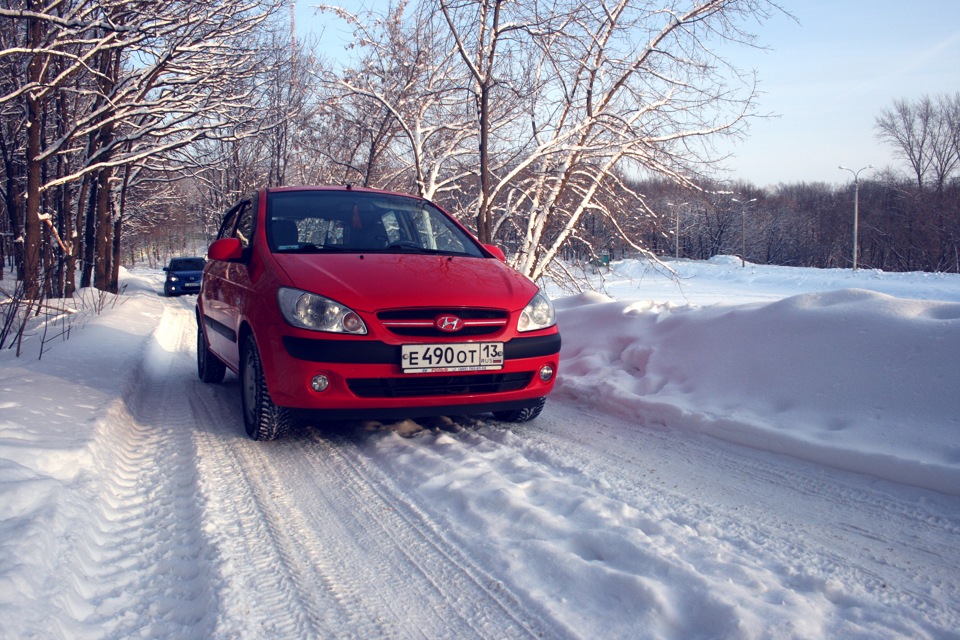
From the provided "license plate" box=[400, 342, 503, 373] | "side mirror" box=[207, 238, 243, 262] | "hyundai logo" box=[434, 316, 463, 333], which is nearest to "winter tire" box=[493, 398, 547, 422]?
"license plate" box=[400, 342, 503, 373]

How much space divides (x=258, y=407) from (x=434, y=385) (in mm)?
1113

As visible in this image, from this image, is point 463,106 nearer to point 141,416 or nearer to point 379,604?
point 141,416

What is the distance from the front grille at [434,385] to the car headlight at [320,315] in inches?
11.6

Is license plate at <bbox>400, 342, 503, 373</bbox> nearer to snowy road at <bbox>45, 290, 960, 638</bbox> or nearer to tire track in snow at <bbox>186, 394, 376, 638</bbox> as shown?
snowy road at <bbox>45, 290, 960, 638</bbox>

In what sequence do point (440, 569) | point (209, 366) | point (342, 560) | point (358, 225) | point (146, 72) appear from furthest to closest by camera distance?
point (146, 72)
point (209, 366)
point (358, 225)
point (342, 560)
point (440, 569)

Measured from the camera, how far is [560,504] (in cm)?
300

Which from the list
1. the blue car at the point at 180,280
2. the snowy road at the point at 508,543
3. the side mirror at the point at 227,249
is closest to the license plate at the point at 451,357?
the snowy road at the point at 508,543

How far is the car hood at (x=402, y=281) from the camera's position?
12.7 feet

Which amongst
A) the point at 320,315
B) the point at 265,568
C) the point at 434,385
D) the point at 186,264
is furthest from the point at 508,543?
the point at 186,264

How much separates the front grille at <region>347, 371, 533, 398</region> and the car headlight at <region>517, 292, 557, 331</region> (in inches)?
11.7

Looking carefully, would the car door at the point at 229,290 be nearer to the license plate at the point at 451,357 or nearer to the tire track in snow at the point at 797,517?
the license plate at the point at 451,357

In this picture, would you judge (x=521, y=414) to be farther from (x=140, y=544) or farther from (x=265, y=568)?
(x=140, y=544)

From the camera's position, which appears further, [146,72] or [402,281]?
[146,72]

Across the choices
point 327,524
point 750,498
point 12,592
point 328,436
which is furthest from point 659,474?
point 12,592
